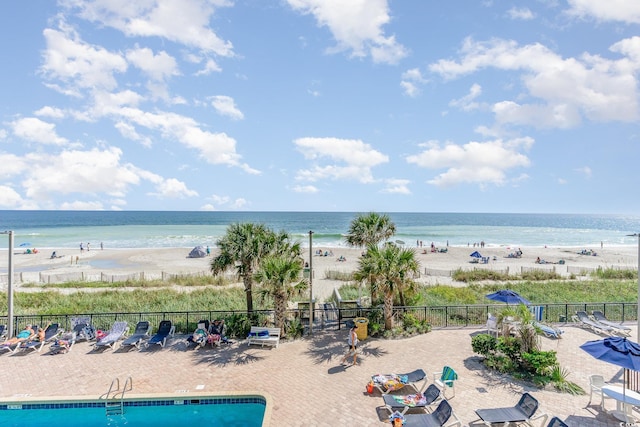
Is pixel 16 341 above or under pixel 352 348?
above

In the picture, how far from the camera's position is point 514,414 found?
26.8 feet

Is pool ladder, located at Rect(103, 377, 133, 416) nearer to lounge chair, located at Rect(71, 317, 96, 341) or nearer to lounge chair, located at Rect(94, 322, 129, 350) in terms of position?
lounge chair, located at Rect(94, 322, 129, 350)

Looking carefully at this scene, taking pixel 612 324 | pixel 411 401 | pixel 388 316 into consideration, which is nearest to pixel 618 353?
pixel 411 401

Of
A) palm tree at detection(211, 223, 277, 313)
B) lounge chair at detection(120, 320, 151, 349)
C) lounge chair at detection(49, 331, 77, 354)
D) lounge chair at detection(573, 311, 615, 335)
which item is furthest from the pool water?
lounge chair at detection(573, 311, 615, 335)

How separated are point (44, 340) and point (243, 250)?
831 centimetres

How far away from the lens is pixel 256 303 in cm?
1962

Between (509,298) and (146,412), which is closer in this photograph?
(146,412)

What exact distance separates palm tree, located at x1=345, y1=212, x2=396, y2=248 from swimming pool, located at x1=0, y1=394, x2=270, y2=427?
9.39 m

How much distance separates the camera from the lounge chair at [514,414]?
7.97m

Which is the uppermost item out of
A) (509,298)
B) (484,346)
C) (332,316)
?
(509,298)

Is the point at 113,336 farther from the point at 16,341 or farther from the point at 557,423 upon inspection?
the point at 557,423

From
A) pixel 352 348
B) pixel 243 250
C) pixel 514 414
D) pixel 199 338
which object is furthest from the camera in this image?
pixel 243 250

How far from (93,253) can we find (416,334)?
5224cm

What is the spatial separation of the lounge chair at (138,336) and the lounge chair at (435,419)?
10.5 meters
